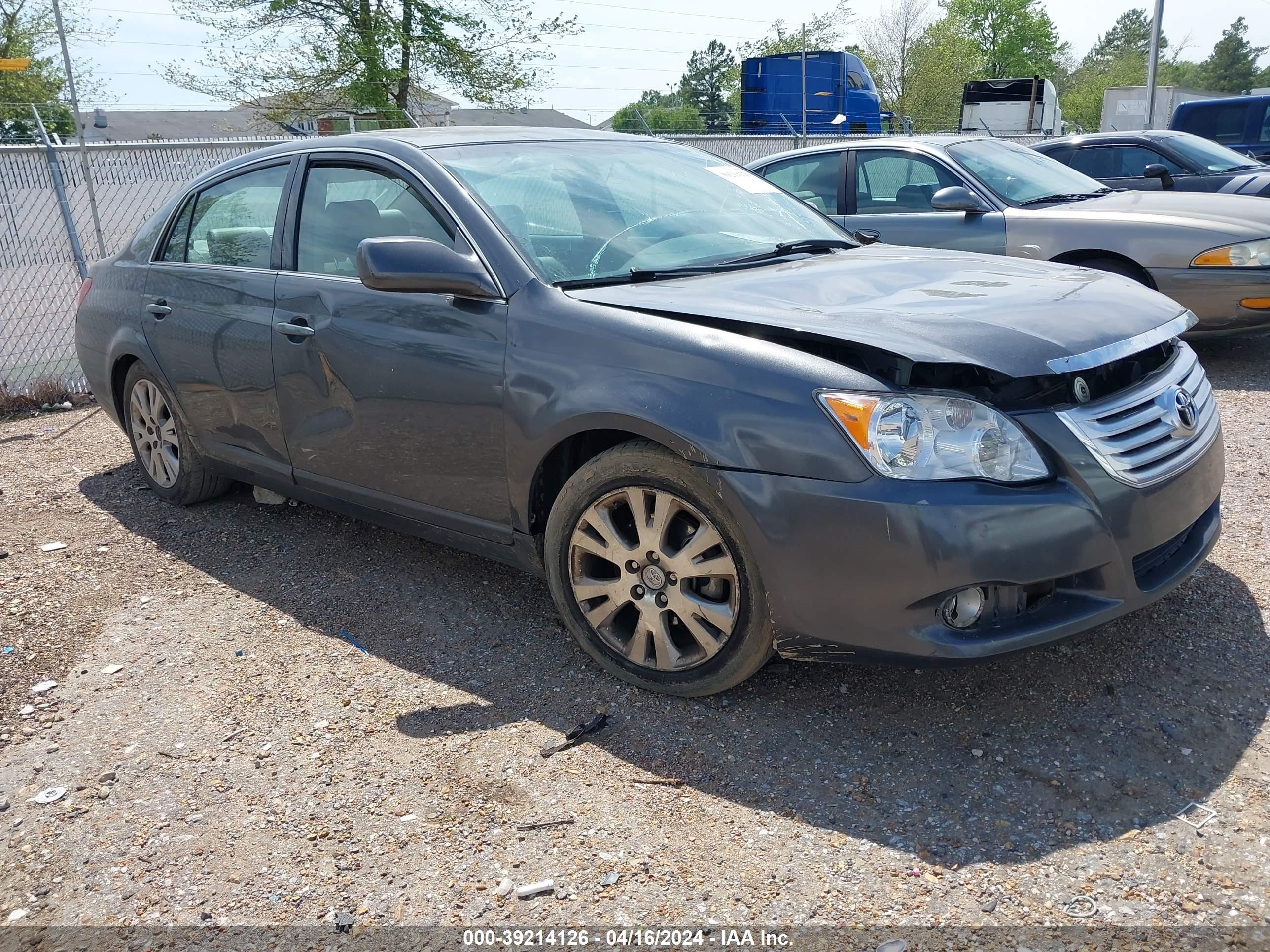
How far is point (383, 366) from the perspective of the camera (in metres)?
3.71

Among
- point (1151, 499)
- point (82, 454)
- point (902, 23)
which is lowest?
point (82, 454)

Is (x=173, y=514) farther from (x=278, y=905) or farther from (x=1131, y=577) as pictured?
(x=1131, y=577)

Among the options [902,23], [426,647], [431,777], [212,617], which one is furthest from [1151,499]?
[902,23]

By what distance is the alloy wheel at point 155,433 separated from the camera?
5.18 metres

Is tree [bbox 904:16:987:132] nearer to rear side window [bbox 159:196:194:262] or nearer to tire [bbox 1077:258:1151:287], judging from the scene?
tire [bbox 1077:258:1151:287]

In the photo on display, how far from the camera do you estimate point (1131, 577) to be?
2.82 metres

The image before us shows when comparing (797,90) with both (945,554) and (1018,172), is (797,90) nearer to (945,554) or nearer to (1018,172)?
(1018,172)

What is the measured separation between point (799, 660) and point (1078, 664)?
0.91 m

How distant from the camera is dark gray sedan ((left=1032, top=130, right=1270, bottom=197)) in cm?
949

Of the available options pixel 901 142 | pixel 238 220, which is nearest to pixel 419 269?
pixel 238 220

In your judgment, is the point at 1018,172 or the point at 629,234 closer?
the point at 629,234

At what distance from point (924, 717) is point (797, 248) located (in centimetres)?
178

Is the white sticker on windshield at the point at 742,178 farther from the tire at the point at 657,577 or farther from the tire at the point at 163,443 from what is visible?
the tire at the point at 163,443

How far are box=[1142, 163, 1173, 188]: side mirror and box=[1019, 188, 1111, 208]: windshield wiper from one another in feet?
4.61
